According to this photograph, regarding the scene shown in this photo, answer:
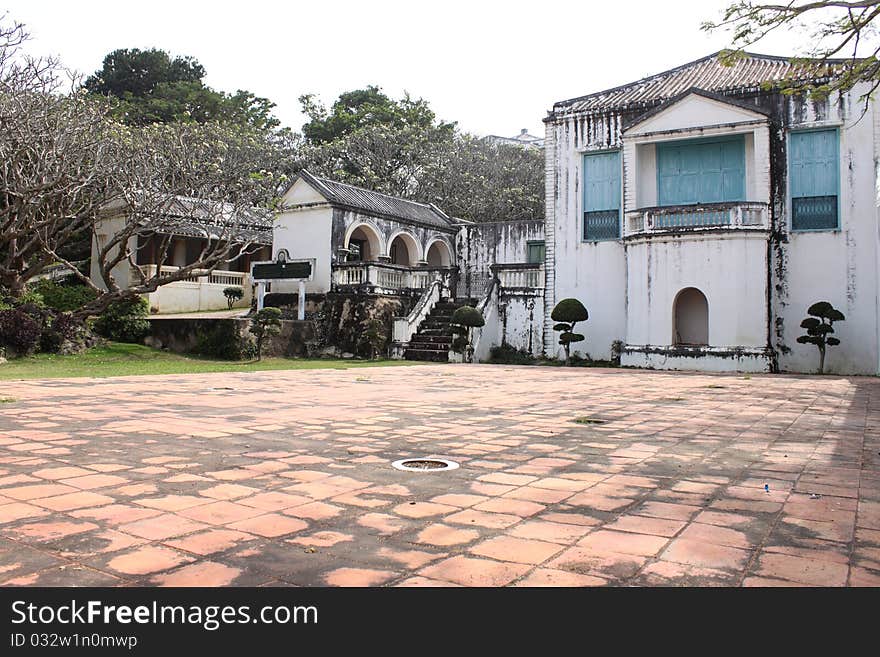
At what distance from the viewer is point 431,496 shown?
3.66m

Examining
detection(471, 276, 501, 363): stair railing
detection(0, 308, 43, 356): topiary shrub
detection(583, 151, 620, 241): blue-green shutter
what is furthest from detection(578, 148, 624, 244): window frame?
detection(0, 308, 43, 356): topiary shrub

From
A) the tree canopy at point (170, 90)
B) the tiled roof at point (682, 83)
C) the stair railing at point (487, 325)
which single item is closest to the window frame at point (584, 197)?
the tiled roof at point (682, 83)

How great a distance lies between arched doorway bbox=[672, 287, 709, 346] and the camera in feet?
60.1

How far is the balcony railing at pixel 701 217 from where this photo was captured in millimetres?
16812

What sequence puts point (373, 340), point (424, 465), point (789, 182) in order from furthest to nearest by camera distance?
point (373, 340) < point (789, 182) < point (424, 465)

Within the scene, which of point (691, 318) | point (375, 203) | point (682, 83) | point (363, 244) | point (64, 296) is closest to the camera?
point (691, 318)

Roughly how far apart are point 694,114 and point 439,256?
11.7 metres

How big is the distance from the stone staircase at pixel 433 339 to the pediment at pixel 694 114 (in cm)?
743

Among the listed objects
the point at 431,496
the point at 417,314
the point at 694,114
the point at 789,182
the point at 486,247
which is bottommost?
the point at 431,496

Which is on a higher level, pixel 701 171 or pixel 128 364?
pixel 701 171

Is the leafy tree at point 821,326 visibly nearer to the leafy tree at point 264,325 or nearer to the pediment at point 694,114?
the pediment at point 694,114

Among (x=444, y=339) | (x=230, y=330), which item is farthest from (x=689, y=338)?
(x=230, y=330)

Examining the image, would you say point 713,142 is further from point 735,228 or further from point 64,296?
point 64,296

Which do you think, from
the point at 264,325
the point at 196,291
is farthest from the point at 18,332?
the point at 196,291
